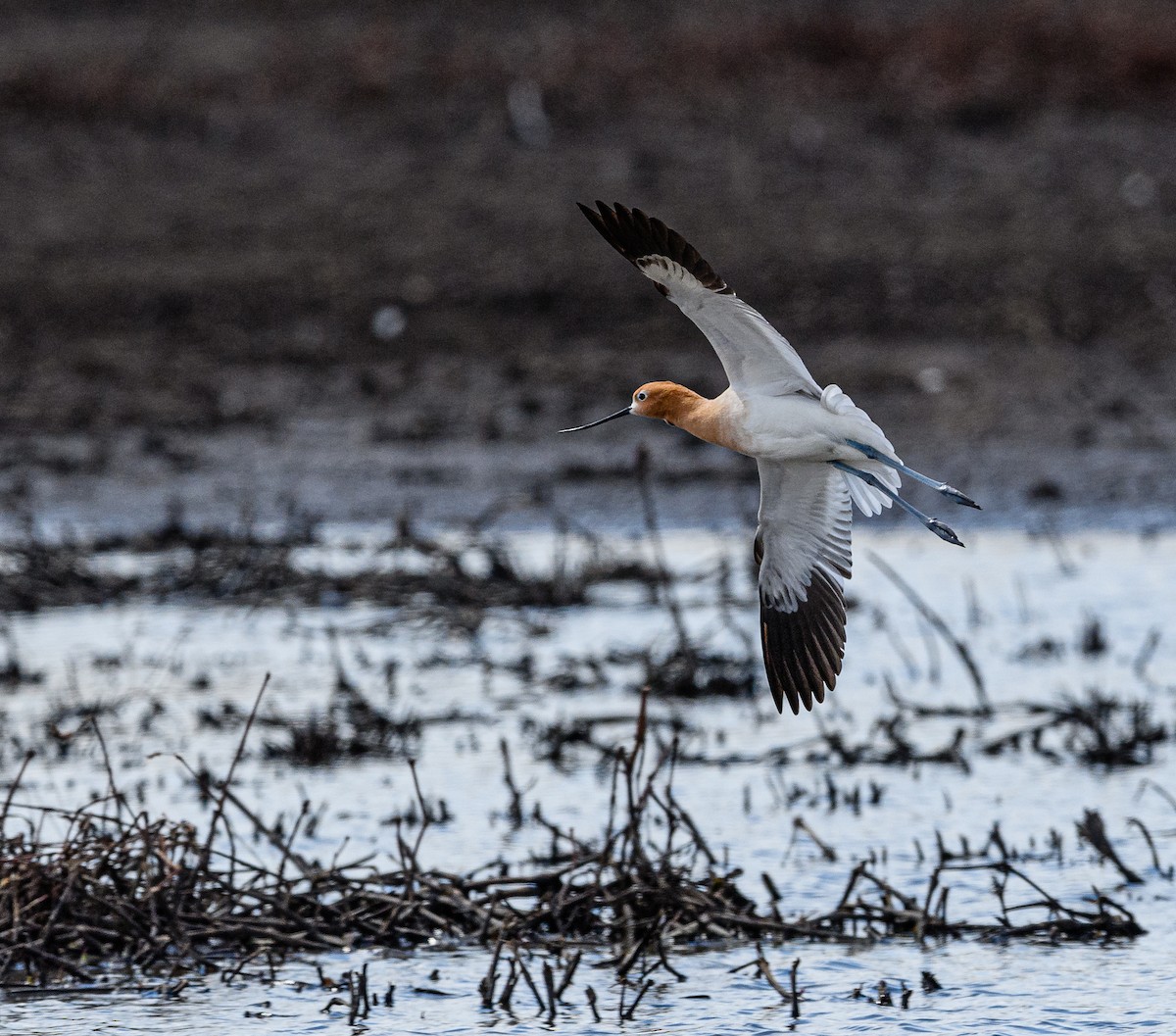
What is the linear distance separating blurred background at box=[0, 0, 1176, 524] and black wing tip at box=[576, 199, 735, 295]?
5.88 m

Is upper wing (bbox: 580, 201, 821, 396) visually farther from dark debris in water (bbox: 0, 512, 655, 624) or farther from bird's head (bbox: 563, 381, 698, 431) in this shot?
dark debris in water (bbox: 0, 512, 655, 624)

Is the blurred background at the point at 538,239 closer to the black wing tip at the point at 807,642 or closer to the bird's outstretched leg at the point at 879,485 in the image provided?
the black wing tip at the point at 807,642

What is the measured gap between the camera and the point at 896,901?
20.7ft

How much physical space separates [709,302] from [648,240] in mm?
245

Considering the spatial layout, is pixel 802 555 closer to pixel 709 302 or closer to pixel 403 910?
pixel 709 302

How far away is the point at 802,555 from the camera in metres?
5.83

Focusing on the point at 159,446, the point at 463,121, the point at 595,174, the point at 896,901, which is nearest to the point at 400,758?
the point at 896,901

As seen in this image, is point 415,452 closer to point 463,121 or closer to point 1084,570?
point 1084,570

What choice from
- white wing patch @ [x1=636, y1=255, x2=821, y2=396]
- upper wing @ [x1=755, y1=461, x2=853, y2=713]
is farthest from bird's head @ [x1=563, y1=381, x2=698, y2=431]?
upper wing @ [x1=755, y1=461, x2=853, y2=713]

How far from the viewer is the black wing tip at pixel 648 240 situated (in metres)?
4.69

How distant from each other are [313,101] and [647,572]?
9.14 meters

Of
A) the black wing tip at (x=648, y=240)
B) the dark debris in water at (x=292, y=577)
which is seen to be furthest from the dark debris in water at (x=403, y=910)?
the dark debris in water at (x=292, y=577)

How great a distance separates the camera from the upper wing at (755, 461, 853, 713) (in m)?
5.71

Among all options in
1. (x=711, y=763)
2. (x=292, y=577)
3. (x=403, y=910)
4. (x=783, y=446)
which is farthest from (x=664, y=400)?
(x=292, y=577)
